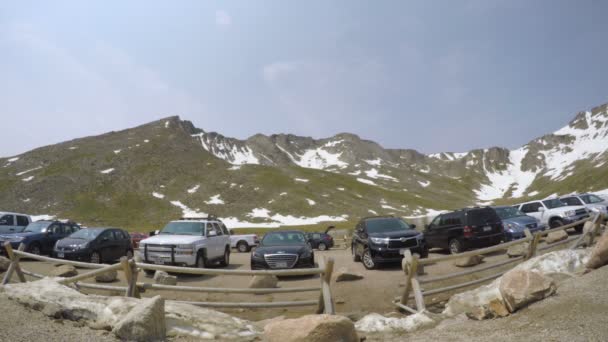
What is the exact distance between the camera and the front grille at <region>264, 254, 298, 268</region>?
1330cm

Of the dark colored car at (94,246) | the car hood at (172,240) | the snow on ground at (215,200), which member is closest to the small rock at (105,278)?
the car hood at (172,240)

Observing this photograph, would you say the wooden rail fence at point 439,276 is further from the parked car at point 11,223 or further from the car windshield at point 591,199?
the parked car at point 11,223

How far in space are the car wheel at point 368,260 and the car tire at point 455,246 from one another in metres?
4.33

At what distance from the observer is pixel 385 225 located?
50.8 ft

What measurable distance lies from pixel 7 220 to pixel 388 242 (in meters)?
20.9

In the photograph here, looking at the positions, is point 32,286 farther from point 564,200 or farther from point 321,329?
point 564,200

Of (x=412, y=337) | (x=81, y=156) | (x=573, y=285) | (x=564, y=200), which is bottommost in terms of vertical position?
(x=412, y=337)

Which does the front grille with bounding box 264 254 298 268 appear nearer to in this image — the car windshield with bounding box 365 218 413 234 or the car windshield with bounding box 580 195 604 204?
the car windshield with bounding box 365 218 413 234

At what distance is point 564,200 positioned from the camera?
2209cm

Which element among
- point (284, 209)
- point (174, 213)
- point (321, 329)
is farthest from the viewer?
point (284, 209)

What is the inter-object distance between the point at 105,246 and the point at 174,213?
67003 millimetres

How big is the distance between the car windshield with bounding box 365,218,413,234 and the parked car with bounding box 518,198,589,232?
10.1 m

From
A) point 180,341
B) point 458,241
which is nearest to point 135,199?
point 458,241

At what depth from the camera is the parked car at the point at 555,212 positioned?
19.7m
